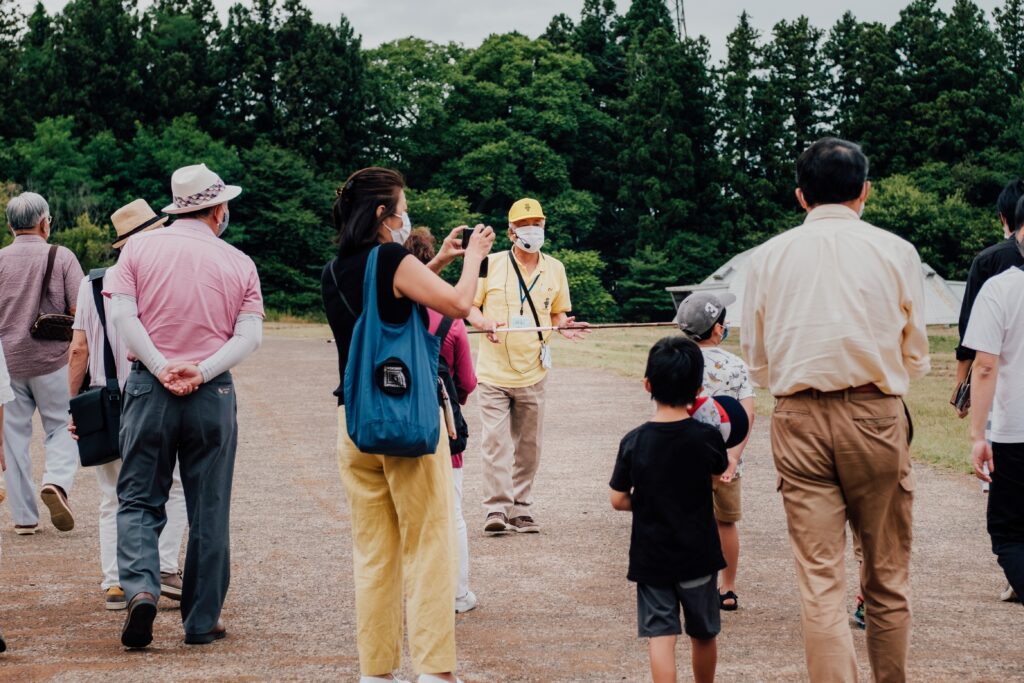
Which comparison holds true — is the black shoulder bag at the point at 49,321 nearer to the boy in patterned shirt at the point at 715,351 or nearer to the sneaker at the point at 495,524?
the sneaker at the point at 495,524

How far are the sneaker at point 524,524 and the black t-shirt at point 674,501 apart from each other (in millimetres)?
3670

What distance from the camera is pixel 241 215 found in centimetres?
6438

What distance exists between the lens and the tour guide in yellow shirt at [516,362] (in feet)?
26.0

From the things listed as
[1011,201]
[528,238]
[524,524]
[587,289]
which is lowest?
[587,289]

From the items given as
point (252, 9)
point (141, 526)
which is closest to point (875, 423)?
point (141, 526)

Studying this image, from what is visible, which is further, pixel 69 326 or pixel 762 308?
pixel 69 326

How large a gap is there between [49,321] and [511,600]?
12.3 feet

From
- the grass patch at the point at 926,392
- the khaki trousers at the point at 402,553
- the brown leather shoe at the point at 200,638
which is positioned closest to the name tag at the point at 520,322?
the grass patch at the point at 926,392

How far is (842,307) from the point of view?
4.08 metres

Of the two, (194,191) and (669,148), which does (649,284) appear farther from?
(194,191)

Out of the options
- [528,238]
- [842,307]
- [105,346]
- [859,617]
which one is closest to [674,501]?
[842,307]

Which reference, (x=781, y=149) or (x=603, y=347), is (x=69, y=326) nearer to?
(x=603, y=347)

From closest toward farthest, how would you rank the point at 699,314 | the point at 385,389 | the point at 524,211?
the point at 385,389
the point at 699,314
the point at 524,211

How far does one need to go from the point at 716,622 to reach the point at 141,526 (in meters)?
2.70
